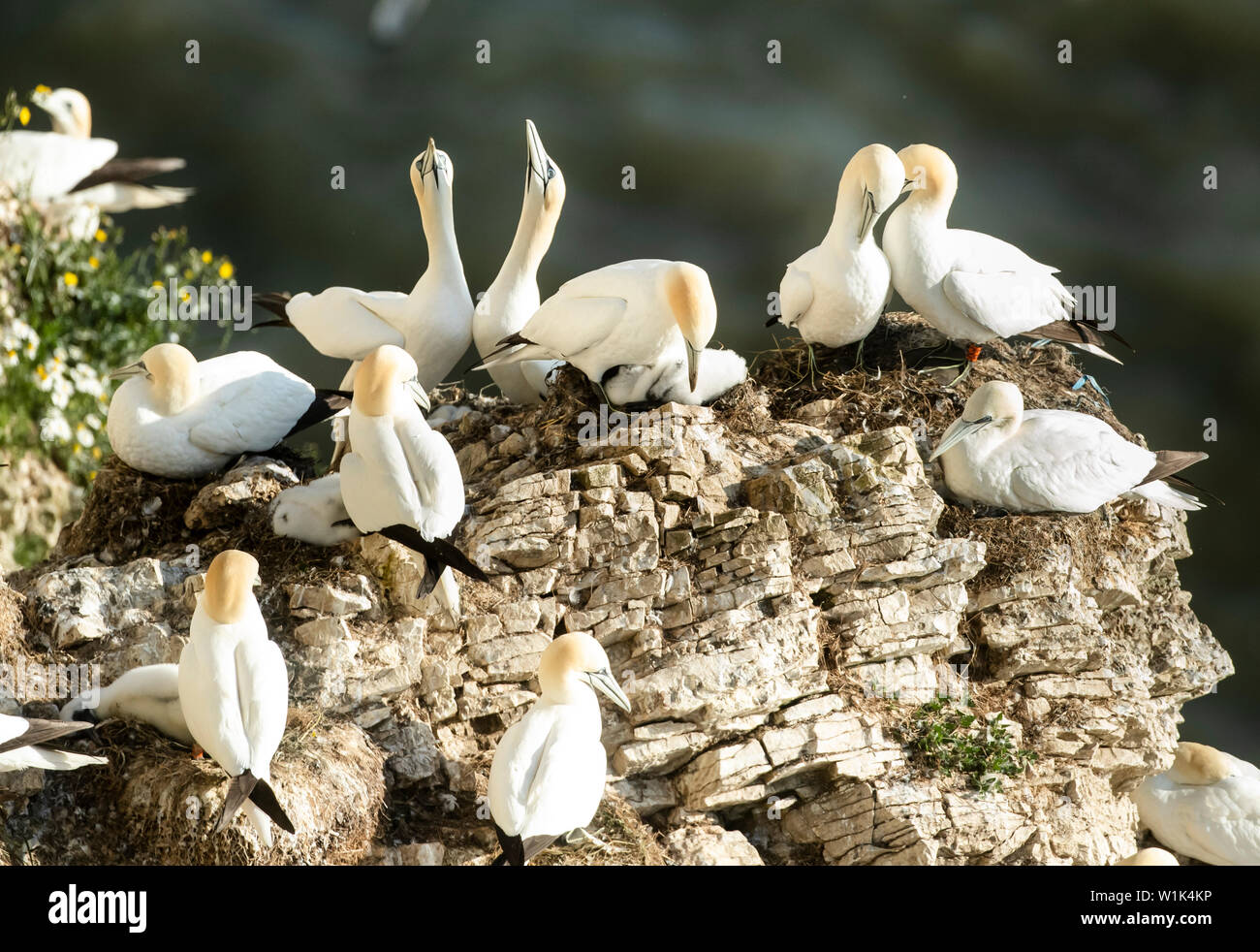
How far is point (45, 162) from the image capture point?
1127 cm

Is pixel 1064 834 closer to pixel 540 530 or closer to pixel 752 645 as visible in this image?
pixel 752 645

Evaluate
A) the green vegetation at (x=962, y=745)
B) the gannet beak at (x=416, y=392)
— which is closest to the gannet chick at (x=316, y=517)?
the gannet beak at (x=416, y=392)

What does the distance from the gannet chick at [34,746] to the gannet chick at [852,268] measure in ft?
14.1

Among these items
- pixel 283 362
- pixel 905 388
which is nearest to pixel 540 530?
pixel 905 388

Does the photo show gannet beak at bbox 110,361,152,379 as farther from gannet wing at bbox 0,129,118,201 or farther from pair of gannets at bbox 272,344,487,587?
gannet wing at bbox 0,129,118,201

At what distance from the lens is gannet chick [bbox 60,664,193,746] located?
604 cm

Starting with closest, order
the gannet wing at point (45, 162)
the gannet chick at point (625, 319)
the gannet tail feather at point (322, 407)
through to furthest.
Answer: the gannet chick at point (625, 319), the gannet tail feather at point (322, 407), the gannet wing at point (45, 162)

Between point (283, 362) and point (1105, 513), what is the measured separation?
819cm

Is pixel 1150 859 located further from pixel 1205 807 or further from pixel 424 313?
pixel 424 313

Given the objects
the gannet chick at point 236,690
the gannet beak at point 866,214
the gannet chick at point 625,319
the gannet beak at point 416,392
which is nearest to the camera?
the gannet chick at point 236,690

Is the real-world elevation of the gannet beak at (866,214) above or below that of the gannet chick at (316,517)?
above

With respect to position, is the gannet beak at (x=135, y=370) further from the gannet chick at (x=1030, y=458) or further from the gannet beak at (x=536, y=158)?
the gannet chick at (x=1030, y=458)

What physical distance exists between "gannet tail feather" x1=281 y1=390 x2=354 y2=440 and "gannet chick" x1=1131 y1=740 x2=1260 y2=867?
4575 millimetres

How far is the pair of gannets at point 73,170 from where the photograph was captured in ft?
36.8
